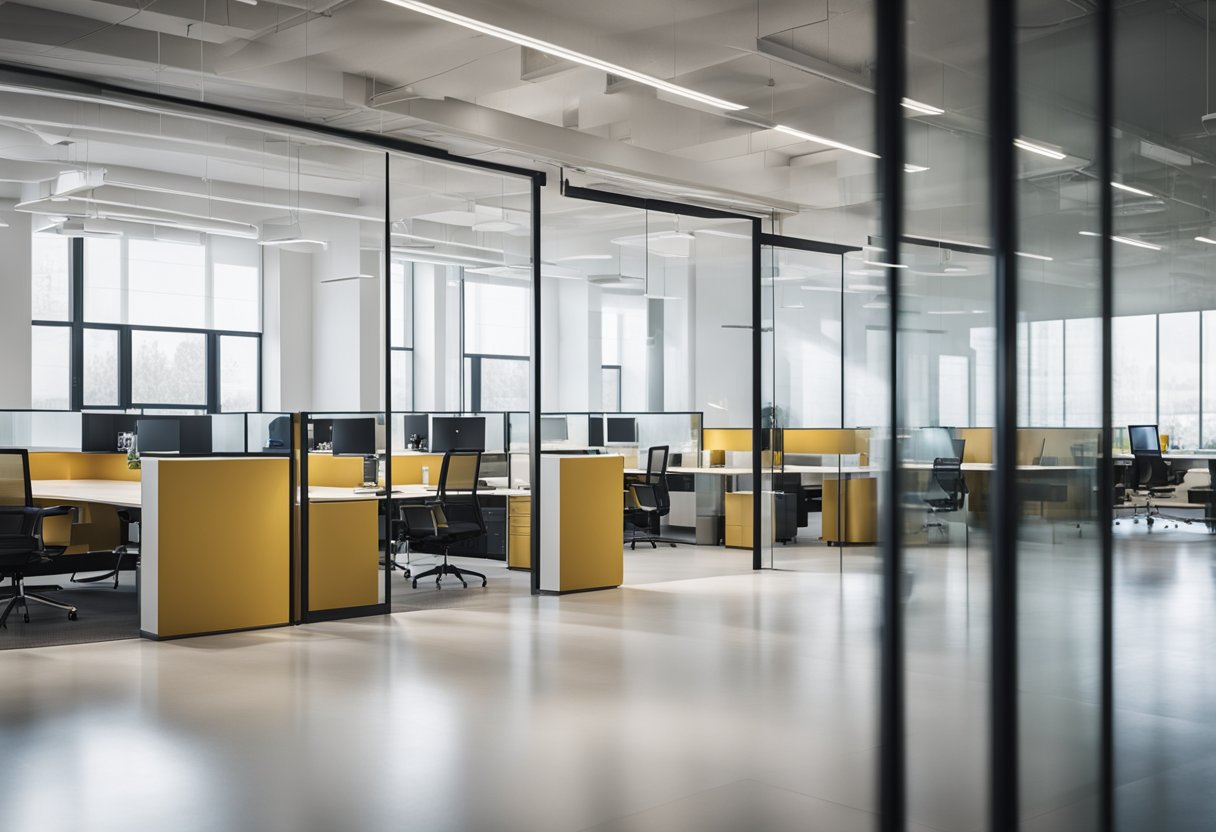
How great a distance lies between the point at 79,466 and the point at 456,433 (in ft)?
10.8

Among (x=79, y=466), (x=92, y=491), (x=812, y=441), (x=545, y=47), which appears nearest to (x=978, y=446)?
(x=545, y=47)

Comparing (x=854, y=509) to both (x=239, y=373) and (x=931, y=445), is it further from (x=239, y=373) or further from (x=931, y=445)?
(x=239, y=373)

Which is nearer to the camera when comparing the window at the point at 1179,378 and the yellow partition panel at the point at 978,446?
the yellow partition panel at the point at 978,446

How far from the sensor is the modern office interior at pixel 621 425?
284cm

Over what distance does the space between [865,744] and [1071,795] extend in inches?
73.2

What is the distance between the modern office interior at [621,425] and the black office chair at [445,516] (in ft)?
0.14

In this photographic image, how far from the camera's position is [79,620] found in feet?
24.9

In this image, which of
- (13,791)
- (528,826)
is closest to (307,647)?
(13,791)

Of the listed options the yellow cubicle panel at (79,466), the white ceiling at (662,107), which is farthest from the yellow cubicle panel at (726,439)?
the yellow cubicle panel at (79,466)

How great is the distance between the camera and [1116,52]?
299cm

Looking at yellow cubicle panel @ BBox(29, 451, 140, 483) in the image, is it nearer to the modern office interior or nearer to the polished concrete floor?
the modern office interior

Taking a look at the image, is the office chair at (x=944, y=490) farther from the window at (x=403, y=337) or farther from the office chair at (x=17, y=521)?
the window at (x=403, y=337)

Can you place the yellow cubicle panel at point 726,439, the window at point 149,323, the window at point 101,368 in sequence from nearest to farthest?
1. the yellow cubicle panel at point 726,439
2. the window at point 149,323
3. the window at point 101,368

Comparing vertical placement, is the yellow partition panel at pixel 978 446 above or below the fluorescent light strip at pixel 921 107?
below
